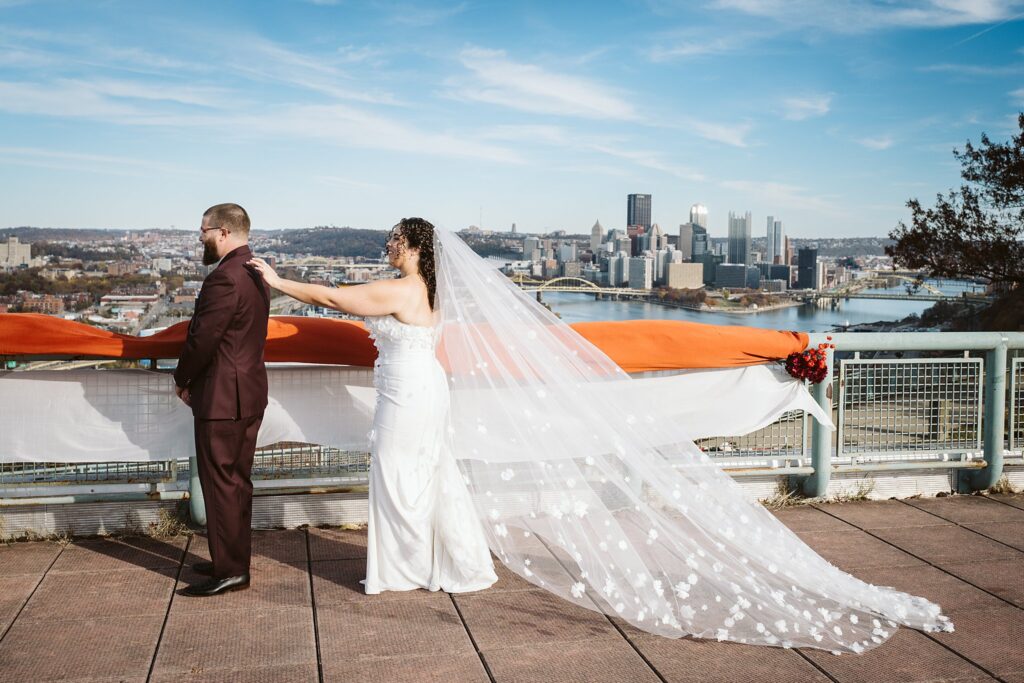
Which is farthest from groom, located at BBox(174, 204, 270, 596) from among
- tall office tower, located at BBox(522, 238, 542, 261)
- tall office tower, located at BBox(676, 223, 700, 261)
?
tall office tower, located at BBox(676, 223, 700, 261)

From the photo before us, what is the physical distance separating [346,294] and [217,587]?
1423 millimetres

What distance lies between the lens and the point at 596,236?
58.7 m

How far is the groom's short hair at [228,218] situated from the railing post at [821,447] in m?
3.52

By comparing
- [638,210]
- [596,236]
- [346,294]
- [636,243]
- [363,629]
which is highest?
[638,210]

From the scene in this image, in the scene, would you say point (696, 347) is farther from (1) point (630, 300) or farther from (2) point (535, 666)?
(1) point (630, 300)

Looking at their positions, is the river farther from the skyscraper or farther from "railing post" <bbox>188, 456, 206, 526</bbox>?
"railing post" <bbox>188, 456, 206, 526</bbox>

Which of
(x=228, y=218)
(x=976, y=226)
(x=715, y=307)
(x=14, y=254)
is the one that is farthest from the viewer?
(x=715, y=307)

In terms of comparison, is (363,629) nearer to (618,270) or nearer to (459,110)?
(618,270)

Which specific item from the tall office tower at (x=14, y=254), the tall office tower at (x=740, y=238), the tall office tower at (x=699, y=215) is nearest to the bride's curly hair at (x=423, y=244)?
the tall office tower at (x=14, y=254)

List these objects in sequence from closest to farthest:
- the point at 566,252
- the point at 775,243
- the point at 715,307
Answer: the point at 566,252 < the point at 715,307 < the point at 775,243

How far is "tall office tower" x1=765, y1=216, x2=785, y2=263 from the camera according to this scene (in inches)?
3390

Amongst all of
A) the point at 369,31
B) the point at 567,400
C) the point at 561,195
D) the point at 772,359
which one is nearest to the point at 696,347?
the point at 772,359

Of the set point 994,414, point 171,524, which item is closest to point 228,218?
point 171,524

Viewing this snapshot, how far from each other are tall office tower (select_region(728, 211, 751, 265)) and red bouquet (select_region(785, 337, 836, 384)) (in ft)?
254
